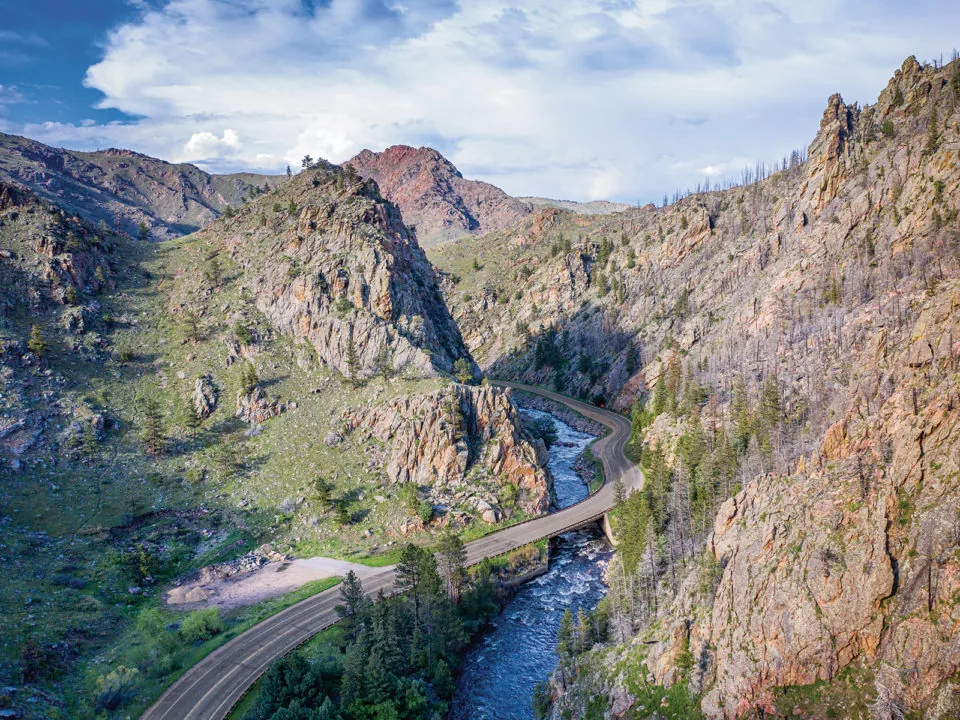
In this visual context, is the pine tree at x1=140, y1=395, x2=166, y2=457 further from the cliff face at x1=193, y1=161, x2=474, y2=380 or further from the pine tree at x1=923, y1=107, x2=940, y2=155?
the pine tree at x1=923, y1=107, x2=940, y2=155

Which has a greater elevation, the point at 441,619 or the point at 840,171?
the point at 840,171

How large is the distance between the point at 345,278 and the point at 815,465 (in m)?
74.3

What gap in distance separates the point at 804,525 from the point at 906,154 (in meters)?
79.5

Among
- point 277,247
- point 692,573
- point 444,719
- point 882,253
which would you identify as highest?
point 277,247

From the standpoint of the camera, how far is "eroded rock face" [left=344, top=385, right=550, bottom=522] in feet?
255

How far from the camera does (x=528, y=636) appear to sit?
5812cm

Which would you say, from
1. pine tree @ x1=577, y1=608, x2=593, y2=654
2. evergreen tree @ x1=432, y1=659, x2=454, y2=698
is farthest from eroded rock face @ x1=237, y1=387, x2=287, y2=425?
pine tree @ x1=577, y1=608, x2=593, y2=654

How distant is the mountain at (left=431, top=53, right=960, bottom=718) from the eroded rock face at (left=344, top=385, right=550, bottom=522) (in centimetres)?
1480

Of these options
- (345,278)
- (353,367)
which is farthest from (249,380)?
(345,278)

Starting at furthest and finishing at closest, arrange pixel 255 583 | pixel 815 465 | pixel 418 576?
1. pixel 255 583
2. pixel 418 576
3. pixel 815 465

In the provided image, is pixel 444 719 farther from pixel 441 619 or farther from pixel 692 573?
pixel 692 573

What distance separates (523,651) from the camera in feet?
184

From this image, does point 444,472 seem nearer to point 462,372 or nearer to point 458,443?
point 458,443

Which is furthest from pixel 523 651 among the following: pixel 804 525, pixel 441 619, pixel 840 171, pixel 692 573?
pixel 840 171
